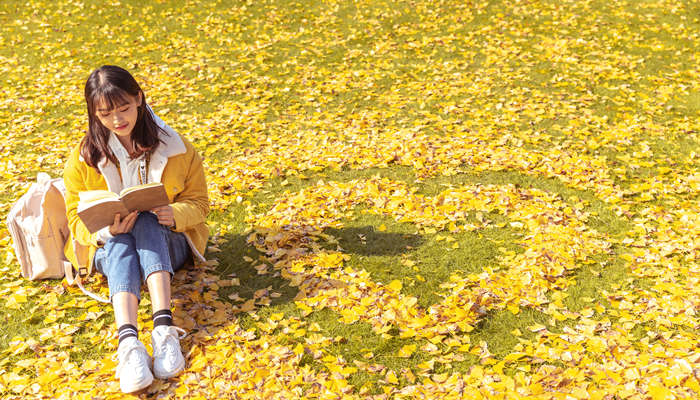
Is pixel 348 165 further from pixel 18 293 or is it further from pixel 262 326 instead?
pixel 18 293

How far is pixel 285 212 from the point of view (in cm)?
601

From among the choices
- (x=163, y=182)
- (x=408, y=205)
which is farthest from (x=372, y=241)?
(x=163, y=182)

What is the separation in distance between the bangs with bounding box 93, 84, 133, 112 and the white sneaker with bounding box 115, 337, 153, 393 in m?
1.56

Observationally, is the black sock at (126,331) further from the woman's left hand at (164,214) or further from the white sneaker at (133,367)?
the woman's left hand at (164,214)

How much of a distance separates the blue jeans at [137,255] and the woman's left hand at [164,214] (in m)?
0.04

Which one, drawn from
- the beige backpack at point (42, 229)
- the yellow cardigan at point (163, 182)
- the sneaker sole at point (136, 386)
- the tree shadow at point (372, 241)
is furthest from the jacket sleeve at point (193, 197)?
the tree shadow at point (372, 241)

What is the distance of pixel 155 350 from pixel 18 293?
1.76 meters

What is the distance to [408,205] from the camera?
6.12m

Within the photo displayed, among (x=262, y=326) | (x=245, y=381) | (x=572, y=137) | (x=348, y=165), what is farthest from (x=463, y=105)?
(x=245, y=381)

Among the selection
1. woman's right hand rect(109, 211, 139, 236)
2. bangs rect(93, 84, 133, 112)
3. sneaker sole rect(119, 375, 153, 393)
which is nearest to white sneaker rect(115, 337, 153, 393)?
sneaker sole rect(119, 375, 153, 393)

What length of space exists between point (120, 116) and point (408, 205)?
3.12 meters

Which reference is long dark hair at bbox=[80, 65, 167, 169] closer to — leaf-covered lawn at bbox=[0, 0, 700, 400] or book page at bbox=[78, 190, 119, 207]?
book page at bbox=[78, 190, 119, 207]

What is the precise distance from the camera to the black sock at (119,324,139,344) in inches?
148

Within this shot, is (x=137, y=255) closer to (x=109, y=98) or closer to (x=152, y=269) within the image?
(x=152, y=269)
